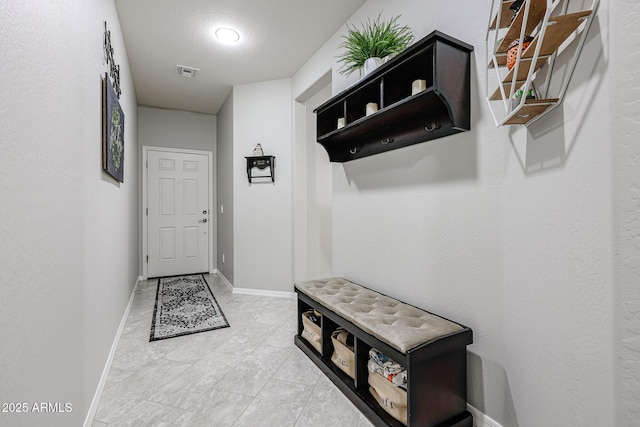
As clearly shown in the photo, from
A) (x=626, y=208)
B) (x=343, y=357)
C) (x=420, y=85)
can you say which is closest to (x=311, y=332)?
(x=343, y=357)

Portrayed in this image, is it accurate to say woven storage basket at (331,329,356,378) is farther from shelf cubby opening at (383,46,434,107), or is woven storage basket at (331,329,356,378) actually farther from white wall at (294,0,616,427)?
shelf cubby opening at (383,46,434,107)

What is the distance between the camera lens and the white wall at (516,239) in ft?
3.25

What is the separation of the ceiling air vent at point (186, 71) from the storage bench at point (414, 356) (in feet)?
9.76

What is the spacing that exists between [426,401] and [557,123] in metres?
1.25

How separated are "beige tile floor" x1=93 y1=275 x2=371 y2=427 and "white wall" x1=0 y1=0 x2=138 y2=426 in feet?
0.88

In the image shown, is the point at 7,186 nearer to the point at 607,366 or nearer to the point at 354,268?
the point at 607,366

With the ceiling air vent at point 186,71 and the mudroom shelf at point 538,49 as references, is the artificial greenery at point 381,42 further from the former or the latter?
the ceiling air vent at point 186,71

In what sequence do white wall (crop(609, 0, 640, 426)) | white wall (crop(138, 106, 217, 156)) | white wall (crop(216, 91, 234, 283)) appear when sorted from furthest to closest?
white wall (crop(138, 106, 217, 156))
white wall (crop(216, 91, 234, 283))
white wall (crop(609, 0, 640, 426))

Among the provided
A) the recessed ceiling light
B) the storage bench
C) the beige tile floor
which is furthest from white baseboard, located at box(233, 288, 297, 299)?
the recessed ceiling light

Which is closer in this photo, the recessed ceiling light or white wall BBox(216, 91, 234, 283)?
the recessed ceiling light

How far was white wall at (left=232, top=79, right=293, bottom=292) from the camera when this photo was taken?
361cm

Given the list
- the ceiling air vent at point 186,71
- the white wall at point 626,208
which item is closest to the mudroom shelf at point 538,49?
the white wall at point 626,208

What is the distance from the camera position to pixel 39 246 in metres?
0.95

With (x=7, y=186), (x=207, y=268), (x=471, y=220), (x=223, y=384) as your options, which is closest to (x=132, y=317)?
(x=223, y=384)
